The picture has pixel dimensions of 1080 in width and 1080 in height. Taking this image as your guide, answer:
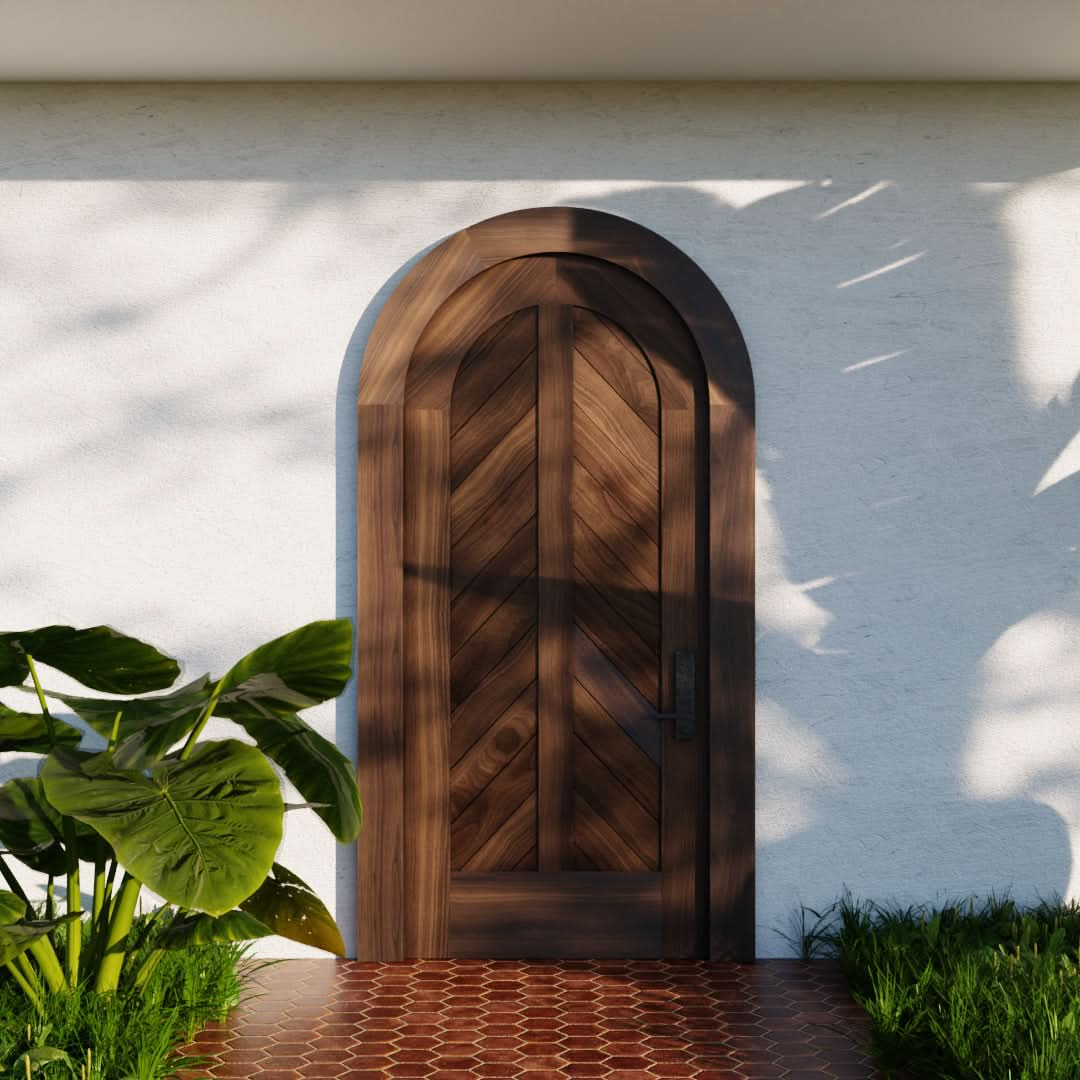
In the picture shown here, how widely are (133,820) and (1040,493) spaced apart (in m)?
→ 3.51

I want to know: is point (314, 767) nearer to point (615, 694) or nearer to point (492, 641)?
point (492, 641)

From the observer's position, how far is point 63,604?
207 inches

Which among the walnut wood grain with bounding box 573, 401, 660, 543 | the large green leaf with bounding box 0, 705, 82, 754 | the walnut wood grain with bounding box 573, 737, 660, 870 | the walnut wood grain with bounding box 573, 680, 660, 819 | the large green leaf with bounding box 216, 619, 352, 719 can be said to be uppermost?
the walnut wood grain with bounding box 573, 401, 660, 543

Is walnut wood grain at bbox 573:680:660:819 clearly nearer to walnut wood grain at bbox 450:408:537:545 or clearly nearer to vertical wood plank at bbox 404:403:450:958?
vertical wood plank at bbox 404:403:450:958

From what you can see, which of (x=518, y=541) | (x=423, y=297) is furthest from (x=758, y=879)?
(x=423, y=297)

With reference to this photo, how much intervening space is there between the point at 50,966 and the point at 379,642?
5.37 feet

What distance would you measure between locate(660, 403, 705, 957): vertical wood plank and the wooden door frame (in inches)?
3.7

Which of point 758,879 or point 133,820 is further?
point 758,879

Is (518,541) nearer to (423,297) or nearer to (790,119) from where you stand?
(423,297)

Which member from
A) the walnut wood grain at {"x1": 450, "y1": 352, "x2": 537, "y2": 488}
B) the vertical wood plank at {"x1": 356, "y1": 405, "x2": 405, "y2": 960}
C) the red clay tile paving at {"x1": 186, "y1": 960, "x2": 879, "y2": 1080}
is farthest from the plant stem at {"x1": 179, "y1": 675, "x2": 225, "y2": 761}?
the walnut wood grain at {"x1": 450, "y1": 352, "x2": 537, "y2": 488}

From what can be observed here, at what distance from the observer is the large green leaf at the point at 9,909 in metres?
3.69

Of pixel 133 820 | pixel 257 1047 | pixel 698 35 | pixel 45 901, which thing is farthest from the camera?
pixel 45 901

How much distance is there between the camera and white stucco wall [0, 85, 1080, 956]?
5191 mm

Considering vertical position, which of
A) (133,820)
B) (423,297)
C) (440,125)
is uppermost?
(440,125)
